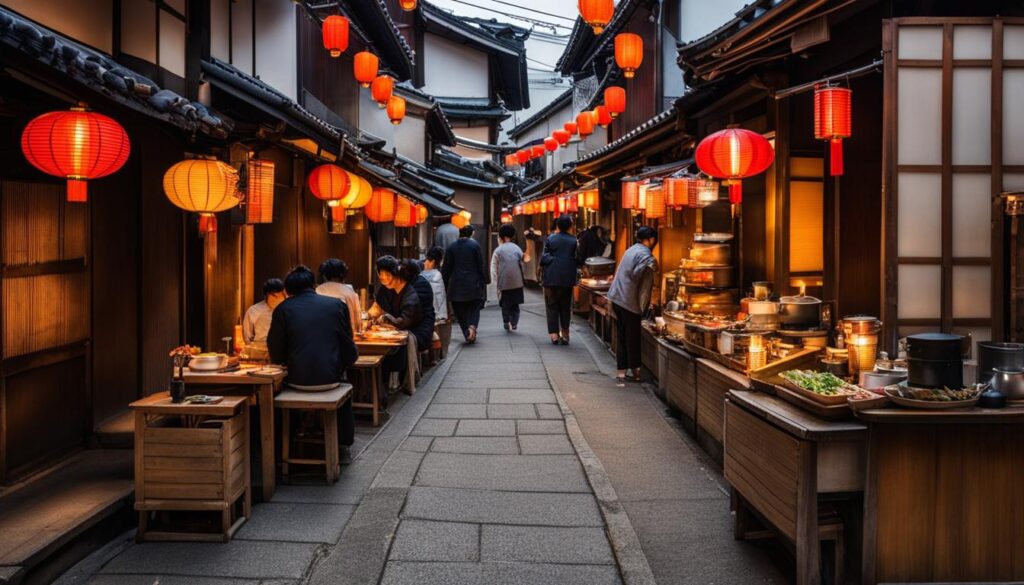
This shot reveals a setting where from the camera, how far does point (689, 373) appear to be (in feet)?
36.6

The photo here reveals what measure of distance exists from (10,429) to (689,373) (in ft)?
26.8

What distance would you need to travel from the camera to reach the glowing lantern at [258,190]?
439 inches

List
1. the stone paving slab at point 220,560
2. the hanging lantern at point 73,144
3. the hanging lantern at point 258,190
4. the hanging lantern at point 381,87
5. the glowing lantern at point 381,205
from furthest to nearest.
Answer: the hanging lantern at point 381,87 → the glowing lantern at point 381,205 → the hanging lantern at point 258,190 → the hanging lantern at point 73,144 → the stone paving slab at point 220,560

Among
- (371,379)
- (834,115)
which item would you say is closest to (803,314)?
(834,115)

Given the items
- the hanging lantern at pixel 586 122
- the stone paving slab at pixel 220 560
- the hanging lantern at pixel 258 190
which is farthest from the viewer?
the hanging lantern at pixel 586 122

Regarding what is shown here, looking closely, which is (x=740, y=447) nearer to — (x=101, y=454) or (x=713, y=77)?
(x=713, y=77)

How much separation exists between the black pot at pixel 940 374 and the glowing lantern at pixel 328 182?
11279 millimetres

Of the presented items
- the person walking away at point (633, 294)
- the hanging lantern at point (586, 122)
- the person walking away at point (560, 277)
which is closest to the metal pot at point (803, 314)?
the person walking away at point (633, 294)

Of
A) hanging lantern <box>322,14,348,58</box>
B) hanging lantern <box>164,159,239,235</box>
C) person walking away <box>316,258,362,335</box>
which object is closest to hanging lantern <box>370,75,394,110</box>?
hanging lantern <box>322,14,348,58</box>

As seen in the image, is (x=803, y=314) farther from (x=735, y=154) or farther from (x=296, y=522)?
(x=296, y=522)

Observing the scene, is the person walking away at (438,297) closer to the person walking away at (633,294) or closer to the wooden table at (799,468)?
the person walking away at (633,294)

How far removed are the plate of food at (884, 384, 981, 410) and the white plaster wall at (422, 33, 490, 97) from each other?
36.0 m

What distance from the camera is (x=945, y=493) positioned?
5.86 metres

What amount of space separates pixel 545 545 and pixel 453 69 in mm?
36601
